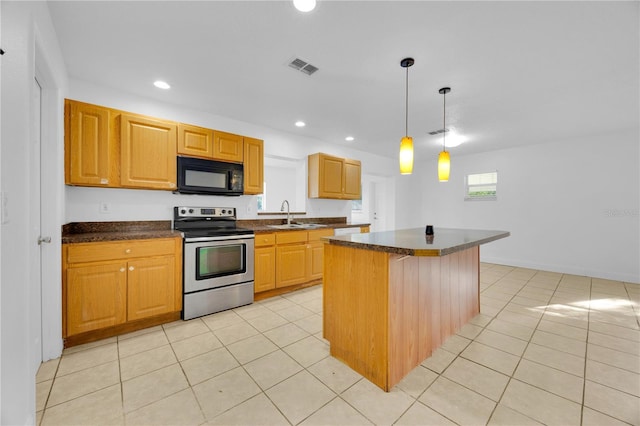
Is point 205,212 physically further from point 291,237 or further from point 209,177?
point 291,237

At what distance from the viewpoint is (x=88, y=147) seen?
96.0 inches

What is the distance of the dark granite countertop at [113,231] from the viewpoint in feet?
7.42

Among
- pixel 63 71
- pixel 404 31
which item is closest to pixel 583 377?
pixel 404 31

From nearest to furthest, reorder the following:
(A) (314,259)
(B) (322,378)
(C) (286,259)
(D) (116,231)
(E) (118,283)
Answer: (B) (322,378) → (E) (118,283) → (D) (116,231) → (C) (286,259) → (A) (314,259)

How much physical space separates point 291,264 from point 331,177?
5.62ft

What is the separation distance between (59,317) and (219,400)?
5.07ft

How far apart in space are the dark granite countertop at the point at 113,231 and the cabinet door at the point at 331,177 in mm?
2333

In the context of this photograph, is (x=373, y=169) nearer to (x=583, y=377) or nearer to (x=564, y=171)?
(x=564, y=171)

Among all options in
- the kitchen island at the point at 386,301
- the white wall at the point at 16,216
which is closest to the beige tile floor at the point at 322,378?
the kitchen island at the point at 386,301

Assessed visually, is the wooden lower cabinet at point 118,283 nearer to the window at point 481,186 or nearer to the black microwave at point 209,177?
the black microwave at point 209,177

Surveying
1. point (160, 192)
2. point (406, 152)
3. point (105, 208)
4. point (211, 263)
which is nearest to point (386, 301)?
point (406, 152)

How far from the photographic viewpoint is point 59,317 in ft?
6.80

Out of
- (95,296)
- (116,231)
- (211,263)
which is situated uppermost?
(116,231)

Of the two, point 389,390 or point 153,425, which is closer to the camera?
point 153,425
